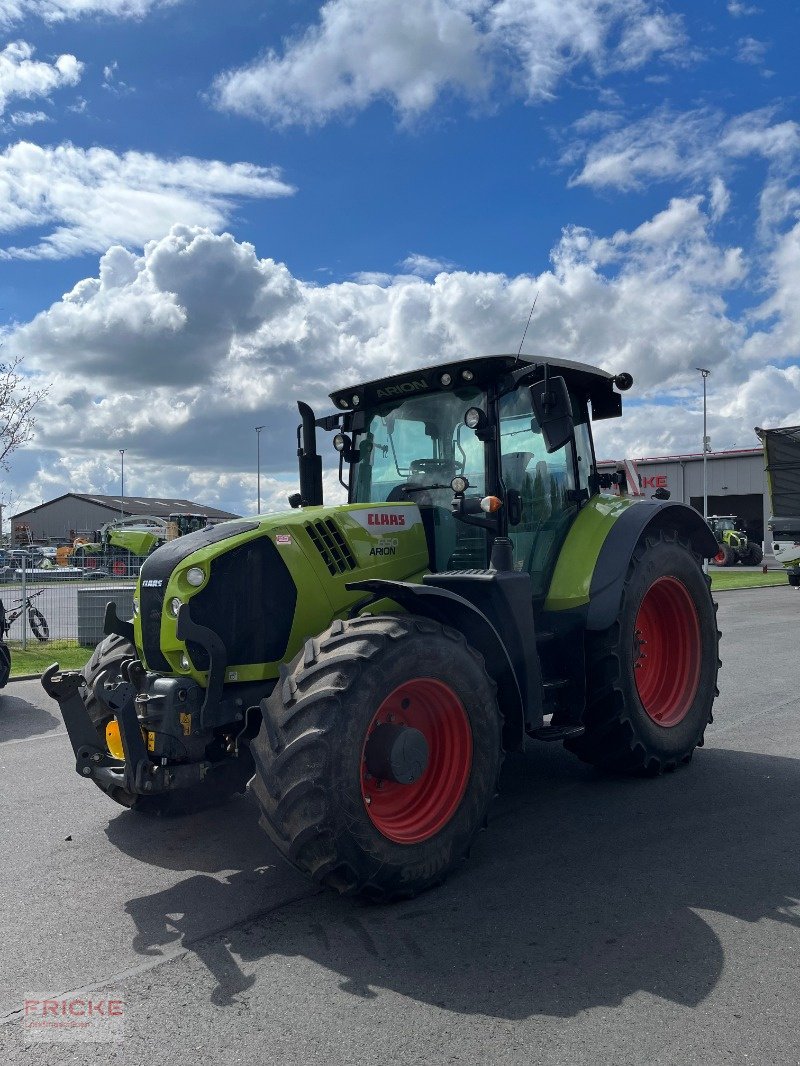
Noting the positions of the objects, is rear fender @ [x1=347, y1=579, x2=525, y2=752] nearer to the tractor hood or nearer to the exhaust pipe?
the tractor hood

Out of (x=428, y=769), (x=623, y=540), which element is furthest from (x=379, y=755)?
(x=623, y=540)

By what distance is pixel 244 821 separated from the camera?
513 cm

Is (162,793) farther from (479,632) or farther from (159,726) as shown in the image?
(479,632)

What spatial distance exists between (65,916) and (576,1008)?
88.0 inches

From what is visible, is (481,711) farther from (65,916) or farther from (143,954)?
(65,916)

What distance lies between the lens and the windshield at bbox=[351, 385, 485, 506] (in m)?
5.34

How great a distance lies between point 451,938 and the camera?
362 centimetres

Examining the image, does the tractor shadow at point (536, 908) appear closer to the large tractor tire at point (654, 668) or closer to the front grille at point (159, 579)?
the large tractor tire at point (654, 668)

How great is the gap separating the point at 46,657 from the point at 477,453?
9.52 meters

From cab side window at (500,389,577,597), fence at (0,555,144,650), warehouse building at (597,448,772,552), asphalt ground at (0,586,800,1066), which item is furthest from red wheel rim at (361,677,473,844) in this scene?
warehouse building at (597,448,772,552)

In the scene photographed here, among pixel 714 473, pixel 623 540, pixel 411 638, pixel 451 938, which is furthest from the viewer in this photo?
pixel 714 473

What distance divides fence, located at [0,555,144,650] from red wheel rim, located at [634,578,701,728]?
29.3ft

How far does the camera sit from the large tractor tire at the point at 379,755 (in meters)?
3.65

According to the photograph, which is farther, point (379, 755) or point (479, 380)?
point (479, 380)
